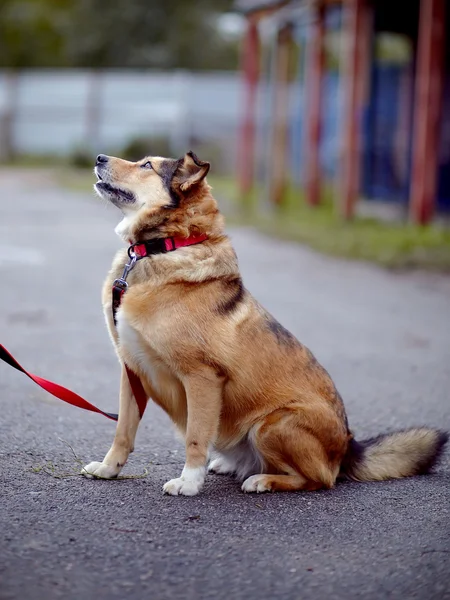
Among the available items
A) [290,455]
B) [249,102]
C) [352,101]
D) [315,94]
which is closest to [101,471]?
[290,455]

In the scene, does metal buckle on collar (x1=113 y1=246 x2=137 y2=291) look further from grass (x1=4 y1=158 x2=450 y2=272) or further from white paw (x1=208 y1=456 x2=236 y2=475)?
grass (x1=4 y1=158 x2=450 y2=272)

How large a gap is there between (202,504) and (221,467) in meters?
0.57

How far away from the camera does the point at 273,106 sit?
17344 millimetres

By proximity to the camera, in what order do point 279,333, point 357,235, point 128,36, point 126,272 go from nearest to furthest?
point 126,272 → point 279,333 → point 357,235 → point 128,36

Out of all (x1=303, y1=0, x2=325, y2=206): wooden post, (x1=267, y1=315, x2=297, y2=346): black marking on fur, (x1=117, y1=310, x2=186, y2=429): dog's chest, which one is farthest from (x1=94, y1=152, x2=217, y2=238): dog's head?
(x1=303, y1=0, x2=325, y2=206): wooden post

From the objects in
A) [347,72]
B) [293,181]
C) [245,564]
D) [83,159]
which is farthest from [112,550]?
[83,159]

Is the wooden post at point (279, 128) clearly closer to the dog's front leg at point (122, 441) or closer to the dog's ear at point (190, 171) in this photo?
the dog's ear at point (190, 171)

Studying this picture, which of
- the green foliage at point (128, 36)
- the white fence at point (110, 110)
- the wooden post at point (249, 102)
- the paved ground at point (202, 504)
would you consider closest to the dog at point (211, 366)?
the paved ground at point (202, 504)

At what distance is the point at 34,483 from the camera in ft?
13.1

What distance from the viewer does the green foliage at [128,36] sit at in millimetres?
39312

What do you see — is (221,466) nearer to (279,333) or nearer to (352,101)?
(279,333)

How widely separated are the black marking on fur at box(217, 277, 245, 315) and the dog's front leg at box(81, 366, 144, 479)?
54cm

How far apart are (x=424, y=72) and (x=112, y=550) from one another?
11572mm

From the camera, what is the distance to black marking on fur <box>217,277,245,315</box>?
405cm
